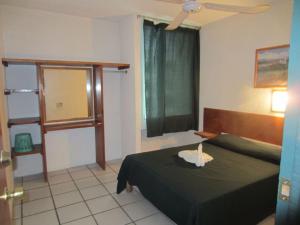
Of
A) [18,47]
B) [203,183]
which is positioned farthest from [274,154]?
[18,47]

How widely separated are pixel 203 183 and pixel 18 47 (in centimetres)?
298

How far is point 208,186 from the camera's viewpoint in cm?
194

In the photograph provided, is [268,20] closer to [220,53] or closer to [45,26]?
[220,53]

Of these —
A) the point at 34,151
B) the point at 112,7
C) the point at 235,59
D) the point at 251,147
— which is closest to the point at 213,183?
the point at 251,147

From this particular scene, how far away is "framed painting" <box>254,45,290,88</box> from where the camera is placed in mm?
2805

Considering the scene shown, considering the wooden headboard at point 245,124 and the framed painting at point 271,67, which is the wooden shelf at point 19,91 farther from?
the framed painting at point 271,67

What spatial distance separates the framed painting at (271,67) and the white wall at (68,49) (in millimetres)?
2228

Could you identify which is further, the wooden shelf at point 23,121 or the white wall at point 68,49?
the white wall at point 68,49

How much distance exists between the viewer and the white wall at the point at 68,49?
3.00m

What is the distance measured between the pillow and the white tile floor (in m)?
0.66

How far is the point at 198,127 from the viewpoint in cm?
424

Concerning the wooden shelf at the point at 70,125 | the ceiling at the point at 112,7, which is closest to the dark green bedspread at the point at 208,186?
the wooden shelf at the point at 70,125

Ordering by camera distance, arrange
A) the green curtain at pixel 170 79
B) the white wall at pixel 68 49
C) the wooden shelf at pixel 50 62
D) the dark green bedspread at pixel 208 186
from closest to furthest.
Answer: the dark green bedspread at pixel 208 186 < the wooden shelf at pixel 50 62 < the white wall at pixel 68 49 < the green curtain at pixel 170 79

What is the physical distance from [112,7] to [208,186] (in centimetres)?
261
